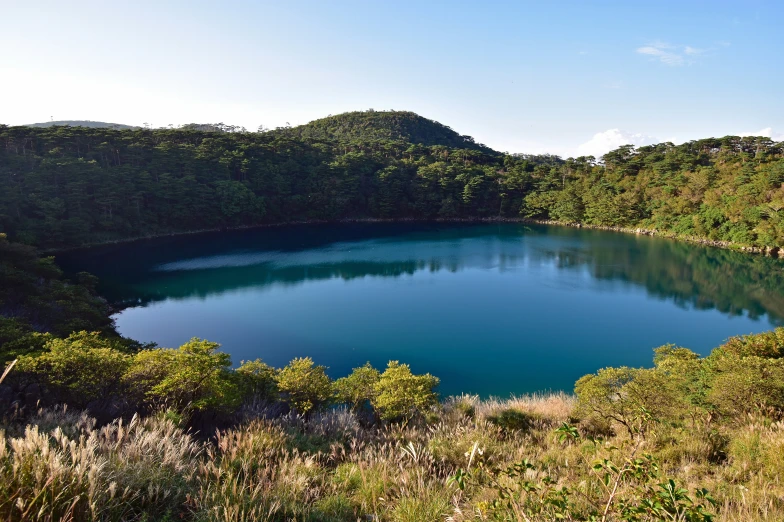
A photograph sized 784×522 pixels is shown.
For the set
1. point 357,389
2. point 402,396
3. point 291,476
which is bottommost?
point 357,389

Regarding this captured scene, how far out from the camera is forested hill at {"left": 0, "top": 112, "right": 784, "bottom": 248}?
28703mm

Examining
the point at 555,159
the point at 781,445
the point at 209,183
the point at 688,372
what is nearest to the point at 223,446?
the point at 781,445

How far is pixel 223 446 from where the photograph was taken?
3658 mm

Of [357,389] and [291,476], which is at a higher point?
[291,476]

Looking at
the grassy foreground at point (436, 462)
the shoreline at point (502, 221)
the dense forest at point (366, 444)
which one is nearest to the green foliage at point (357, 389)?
the dense forest at point (366, 444)

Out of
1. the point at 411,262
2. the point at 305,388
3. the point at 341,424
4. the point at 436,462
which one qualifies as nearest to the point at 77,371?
the point at 305,388

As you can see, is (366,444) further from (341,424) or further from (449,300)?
(449,300)

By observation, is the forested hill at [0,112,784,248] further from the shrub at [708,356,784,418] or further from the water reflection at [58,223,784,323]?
the shrub at [708,356,784,418]

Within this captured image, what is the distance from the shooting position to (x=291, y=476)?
3191mm

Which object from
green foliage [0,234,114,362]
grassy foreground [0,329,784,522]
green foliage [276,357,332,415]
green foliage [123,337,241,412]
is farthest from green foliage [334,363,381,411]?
green foliage [0,234,114,362]

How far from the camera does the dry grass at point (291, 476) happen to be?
7.32 feet

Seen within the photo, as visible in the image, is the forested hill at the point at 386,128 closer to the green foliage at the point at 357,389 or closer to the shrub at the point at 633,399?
the green foliage at the point at 357,389

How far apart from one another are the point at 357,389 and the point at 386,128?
7159cm

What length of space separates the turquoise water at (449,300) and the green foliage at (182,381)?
208 inches
